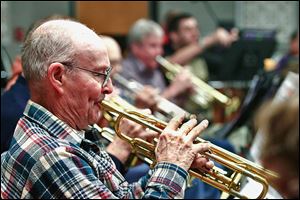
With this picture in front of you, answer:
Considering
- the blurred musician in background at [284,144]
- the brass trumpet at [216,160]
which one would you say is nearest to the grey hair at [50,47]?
the brass trumpet at [216,160]

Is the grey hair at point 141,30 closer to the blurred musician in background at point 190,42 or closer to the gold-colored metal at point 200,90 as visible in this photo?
the gold-colored metal at point 200,90

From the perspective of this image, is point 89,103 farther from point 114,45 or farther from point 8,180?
point 114,45

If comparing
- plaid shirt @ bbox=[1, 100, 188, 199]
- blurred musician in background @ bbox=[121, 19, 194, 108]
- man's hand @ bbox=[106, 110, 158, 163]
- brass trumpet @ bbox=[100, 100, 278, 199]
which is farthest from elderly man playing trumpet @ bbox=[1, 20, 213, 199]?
blurred musician in background @ bbox=[121, 19, 194, 108]

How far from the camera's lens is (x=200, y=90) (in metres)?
5.08

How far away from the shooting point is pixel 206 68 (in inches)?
243

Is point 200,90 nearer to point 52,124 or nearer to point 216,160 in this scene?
point 216,160

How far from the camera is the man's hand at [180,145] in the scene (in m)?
1.89

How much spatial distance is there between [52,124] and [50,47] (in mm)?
222

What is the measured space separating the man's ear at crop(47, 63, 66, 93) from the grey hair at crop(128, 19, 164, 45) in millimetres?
3068

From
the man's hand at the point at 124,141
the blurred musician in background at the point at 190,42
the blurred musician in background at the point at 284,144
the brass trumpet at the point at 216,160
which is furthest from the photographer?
the blurred musician in background at the point at 190,42

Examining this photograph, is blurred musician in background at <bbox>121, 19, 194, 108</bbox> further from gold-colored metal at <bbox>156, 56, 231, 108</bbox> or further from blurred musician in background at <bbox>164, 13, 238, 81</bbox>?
blurred musician in background at <bbox>164, 13, 238, 81</bbox>

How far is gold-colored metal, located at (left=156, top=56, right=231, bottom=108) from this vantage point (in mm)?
4992

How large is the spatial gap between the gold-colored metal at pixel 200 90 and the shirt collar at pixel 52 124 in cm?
307

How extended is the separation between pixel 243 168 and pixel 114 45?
6.59 ft
